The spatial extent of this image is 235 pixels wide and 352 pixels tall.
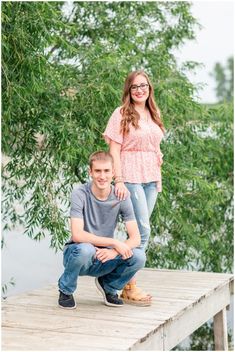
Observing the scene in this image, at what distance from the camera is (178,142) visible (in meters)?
6.52

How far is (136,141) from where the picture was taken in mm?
3684

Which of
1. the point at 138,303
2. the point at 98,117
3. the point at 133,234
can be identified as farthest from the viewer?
the point at 98,117

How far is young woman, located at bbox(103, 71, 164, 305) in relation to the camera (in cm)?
366

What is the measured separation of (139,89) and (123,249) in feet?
2.69

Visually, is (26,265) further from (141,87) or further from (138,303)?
(141,87)

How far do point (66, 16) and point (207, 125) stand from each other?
65.5 inches

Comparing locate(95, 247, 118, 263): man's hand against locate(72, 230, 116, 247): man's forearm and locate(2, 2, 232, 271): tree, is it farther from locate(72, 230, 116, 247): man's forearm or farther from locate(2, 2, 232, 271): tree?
locate(2, 2, 232, 271): tree

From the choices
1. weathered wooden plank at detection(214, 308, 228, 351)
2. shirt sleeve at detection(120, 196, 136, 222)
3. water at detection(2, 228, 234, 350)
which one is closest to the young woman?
shirt sleeve at detection(120, 196, 136, 222)

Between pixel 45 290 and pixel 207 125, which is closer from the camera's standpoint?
pixel 45 290

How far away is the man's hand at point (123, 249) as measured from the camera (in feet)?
11.3

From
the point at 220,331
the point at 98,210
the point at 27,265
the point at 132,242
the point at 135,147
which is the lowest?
the point at 220,331

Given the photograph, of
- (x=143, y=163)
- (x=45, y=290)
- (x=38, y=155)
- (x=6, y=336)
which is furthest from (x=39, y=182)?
(x=6, y=336)

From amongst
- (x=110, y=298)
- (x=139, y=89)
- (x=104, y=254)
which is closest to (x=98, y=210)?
(x=104, y=254)

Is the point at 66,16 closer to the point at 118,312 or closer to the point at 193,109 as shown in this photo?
the point at 193,109
